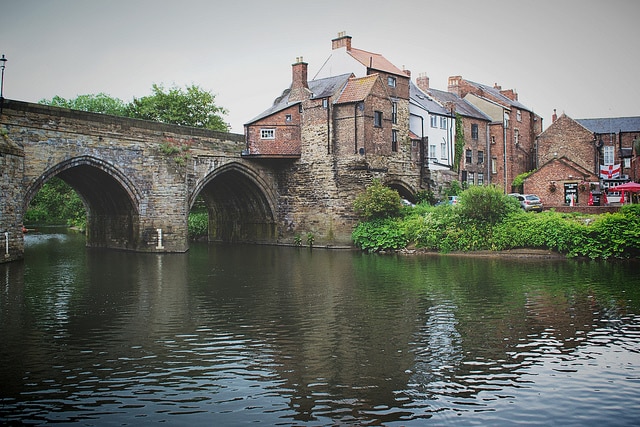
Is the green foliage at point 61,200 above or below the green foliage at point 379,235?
above

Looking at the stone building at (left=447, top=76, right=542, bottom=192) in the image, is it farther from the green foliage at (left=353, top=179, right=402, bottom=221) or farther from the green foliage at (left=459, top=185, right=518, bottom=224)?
the green foliage at (left=459, top=185, right=518, bottom=224)

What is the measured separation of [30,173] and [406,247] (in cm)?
2157

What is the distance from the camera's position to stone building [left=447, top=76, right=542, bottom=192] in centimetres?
5722

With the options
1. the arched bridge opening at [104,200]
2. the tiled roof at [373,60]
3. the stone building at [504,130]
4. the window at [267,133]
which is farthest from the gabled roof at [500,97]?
the arched bridge opening at [104,200]

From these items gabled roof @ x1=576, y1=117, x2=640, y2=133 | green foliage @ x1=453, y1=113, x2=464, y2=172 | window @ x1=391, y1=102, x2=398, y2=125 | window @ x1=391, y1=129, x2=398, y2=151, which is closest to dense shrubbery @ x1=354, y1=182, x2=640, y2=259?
window @ x1=391, y1=129, x2=398, y2=151

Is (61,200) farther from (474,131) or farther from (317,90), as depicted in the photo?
(474,131)

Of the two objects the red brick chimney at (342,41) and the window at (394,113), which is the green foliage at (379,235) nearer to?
the window at (394,113)

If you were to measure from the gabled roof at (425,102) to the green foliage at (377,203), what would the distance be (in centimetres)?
1205

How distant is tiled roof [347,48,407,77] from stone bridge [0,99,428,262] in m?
7.58

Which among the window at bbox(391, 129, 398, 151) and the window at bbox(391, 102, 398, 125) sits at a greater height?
the window at bbox(391, 102, 398, 125)

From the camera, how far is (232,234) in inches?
1833

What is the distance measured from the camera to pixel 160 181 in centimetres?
3450

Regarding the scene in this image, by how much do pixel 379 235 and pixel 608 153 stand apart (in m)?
29.5

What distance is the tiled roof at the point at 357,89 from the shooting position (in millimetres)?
39562
